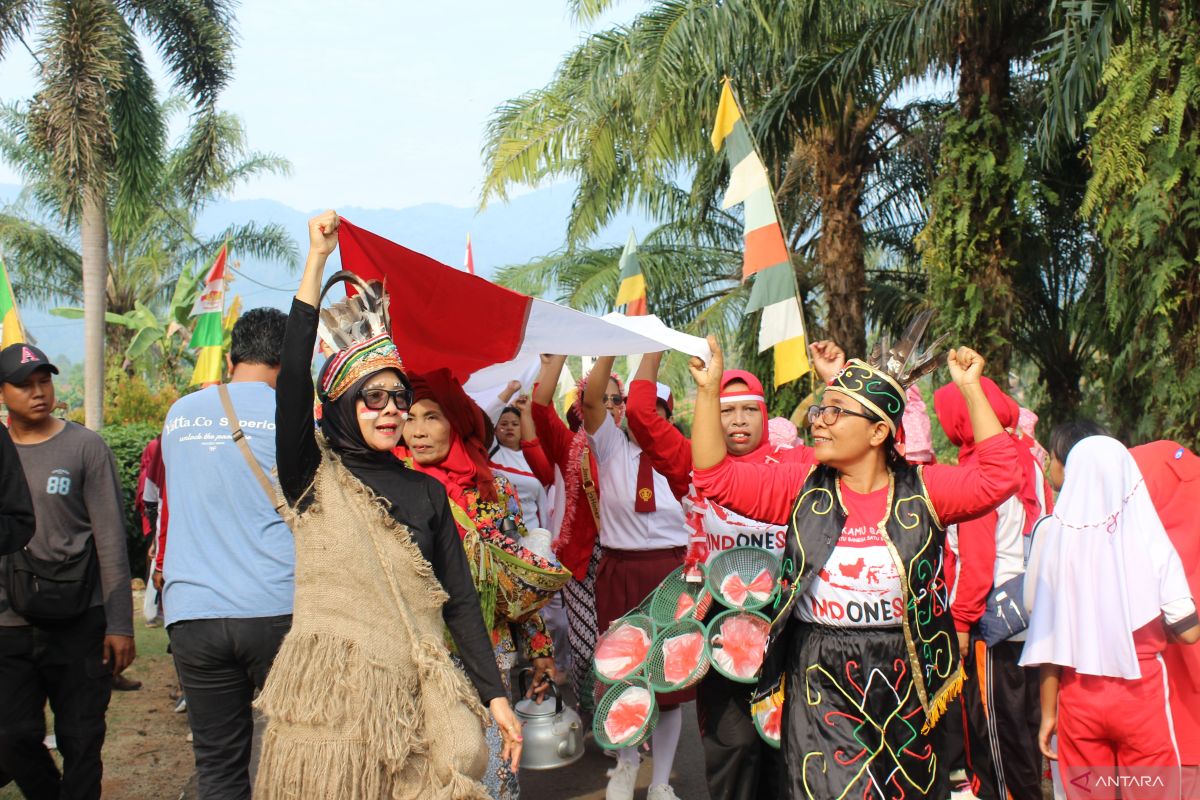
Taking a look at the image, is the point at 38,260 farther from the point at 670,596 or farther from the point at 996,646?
the point at 996,646

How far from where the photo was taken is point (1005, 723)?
16.1 feet

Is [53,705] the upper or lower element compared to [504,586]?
lower

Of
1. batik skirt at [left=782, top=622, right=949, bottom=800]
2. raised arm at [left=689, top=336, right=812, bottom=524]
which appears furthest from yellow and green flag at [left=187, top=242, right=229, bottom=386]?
batik skirt at [left=782, top=622, right=949, bottom=800]

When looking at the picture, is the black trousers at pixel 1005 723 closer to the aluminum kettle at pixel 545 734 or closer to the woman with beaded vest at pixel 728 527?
the woman with beaded vest at pixel 728 527

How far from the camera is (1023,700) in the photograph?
489 cm

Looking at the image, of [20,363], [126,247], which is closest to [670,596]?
[20,363]

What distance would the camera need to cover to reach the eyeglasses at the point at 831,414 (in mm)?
3525

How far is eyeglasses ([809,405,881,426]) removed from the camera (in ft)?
11.6

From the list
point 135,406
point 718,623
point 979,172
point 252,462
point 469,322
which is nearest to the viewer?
point 252,462

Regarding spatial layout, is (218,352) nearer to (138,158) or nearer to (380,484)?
(138,158)

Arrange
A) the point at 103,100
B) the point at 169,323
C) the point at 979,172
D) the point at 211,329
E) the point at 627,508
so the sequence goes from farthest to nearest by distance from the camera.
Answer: the point at 169,323, the point at 103,100, the point at 211,329, the point at 979,172, the point at 627,508

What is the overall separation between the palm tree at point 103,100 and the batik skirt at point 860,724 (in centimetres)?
1461

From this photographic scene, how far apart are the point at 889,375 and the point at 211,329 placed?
969cm

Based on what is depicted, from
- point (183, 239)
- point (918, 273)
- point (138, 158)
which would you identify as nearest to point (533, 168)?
point (918, 273)
